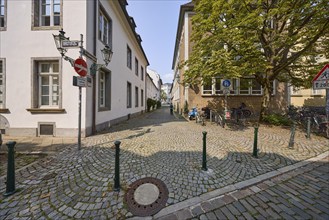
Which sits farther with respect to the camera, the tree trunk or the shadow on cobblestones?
the tree trunk

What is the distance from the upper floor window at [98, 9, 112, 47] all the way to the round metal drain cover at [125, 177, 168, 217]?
7960 mm

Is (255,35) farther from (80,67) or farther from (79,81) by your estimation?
(79,81)

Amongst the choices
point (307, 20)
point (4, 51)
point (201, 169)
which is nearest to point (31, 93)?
point (4, 51)

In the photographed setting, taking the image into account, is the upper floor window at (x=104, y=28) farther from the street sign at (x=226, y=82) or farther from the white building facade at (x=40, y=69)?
the street sign at (x=226, y=82)

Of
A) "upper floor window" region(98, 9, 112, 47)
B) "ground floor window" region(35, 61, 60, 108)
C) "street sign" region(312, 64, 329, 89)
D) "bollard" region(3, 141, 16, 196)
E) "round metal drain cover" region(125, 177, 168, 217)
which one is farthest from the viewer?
"upper floor window" region(98, 9, 112, 47)

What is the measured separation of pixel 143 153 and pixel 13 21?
8179 mm

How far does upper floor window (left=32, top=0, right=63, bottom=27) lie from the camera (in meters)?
6.82

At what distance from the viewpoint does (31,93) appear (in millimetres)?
6680

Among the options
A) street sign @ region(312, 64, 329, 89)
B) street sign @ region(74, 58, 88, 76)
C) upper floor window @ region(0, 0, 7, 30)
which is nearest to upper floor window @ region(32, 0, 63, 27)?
upper floor window @ region(0, 0, 7, 30)

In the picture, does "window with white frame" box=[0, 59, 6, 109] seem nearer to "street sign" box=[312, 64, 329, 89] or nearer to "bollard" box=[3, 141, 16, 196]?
"bollard" box=[3, 141, 16, 196]

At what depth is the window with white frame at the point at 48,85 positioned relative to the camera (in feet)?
22.7

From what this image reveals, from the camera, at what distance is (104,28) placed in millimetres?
8945

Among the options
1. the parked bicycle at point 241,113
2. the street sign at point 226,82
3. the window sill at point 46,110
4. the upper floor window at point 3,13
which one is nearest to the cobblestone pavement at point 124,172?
the window sill at point 46,110

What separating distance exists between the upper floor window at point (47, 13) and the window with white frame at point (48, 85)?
178cm
